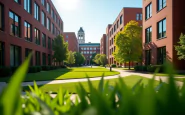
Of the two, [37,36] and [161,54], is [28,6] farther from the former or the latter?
[161,54]

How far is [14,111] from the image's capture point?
0.64 m

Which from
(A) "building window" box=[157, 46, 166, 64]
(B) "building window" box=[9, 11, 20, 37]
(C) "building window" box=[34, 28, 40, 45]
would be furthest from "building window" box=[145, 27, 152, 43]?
(B) "building window" box=[9, 11, 20, 37]

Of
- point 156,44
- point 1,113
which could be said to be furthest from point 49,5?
point 1,113

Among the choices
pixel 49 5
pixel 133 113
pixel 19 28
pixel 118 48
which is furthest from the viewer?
pixel 49 5

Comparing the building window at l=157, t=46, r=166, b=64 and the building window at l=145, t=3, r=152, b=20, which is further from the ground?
the building window at l=145, t=3, r=152, b=20

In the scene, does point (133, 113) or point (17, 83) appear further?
point (133, 113)

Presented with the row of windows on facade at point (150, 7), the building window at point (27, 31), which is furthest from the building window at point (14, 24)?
the row of windows on facade at point (150, 7)

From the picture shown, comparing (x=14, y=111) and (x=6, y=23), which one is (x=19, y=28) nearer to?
(x=6, y=23)

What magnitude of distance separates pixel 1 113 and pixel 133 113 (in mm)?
567

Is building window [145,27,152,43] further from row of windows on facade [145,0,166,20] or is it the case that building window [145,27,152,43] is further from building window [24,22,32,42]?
building window [24,22,32,42]

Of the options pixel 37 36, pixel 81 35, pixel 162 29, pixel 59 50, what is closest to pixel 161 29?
pixel 162 29

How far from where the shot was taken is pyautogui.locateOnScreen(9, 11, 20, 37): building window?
19.5 meters

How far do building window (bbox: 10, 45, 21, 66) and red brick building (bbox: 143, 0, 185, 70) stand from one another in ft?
56.7

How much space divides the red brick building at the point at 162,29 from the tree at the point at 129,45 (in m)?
1.49
